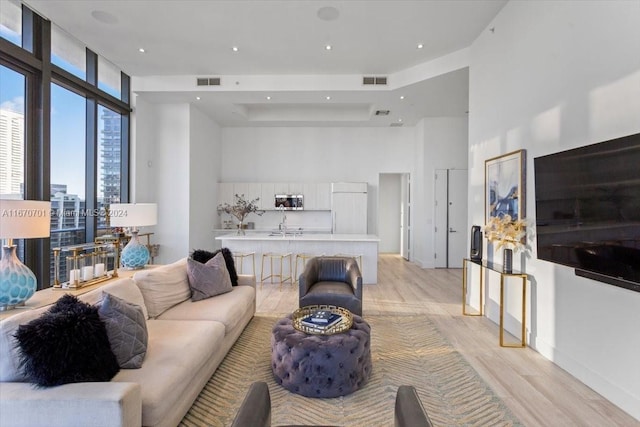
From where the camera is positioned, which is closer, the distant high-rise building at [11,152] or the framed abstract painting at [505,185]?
the framed abstract painting at [505,185]

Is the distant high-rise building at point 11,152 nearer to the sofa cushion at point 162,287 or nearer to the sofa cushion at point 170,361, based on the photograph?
the sofa cushion at point 162,287

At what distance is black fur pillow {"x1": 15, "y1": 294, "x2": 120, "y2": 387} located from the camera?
5.49ft

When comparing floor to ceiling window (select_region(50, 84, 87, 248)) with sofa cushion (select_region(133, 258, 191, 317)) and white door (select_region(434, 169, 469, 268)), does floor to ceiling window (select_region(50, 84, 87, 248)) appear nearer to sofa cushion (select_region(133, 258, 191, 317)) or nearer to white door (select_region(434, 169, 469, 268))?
sofa cushion (select_region(133, 258, 191, 317))

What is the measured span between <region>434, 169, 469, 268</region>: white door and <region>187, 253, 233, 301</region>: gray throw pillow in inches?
239

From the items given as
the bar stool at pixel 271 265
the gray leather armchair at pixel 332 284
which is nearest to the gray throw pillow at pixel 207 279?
the gray leather armchair at pixel 332 284

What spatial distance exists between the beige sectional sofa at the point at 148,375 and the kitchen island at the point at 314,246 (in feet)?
10.1

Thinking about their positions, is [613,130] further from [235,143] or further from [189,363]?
[235,143]

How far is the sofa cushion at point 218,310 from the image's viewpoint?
313 cm

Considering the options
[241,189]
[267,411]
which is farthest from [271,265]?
[267,411]

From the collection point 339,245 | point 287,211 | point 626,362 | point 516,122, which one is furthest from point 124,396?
point 287,211

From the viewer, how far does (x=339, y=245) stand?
657 centimetres

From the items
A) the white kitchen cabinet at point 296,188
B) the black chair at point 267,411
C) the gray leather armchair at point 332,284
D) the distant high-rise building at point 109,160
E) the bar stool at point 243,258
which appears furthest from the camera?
the white kitchen cabinet at point 296,188

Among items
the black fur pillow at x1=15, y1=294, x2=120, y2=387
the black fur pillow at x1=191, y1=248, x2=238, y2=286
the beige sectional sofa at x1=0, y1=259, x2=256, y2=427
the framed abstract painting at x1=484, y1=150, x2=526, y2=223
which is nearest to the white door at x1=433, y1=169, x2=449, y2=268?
the framed abstract painting at x1=484, y1=150, x2=526, y2=223

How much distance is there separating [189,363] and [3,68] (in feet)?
14.9
